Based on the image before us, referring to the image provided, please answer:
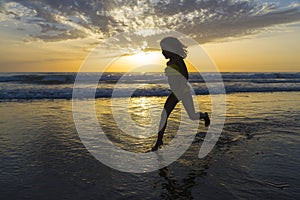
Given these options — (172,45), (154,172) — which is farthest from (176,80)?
(154,172)

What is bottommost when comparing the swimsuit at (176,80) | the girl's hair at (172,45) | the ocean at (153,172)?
the ocean at (153,172)

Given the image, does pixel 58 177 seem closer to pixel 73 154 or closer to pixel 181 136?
pixel 73 154

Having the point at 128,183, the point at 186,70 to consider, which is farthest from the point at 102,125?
the point at 128,183

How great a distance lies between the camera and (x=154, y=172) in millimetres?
4301

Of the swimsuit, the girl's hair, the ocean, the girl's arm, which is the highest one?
the girl's hair

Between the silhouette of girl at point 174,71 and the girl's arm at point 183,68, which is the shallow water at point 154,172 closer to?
the silhouette of girl at point 174,71

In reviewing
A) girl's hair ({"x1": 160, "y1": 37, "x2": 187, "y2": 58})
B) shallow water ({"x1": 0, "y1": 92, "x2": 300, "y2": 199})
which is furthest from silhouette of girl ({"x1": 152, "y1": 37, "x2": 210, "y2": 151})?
shallow water ({"x1": 0, "y1": 92, "x2": 300, "y2": 199})

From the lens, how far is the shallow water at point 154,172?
3539mm

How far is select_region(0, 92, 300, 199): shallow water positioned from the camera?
3539 millimetres

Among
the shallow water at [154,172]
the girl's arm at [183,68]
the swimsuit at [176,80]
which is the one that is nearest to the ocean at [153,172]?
the shallow water at [154,172]

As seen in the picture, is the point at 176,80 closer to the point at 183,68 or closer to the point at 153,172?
the point at 183,68

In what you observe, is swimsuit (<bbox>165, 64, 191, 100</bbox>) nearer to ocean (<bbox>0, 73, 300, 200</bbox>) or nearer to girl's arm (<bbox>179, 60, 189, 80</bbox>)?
girl's arm (<bbox>179, 60, 189, 80</bbox>)

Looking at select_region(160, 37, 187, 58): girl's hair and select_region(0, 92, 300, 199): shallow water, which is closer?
select_region(0, 92, 300, 199): shallow water

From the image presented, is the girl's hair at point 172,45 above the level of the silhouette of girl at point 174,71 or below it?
above
